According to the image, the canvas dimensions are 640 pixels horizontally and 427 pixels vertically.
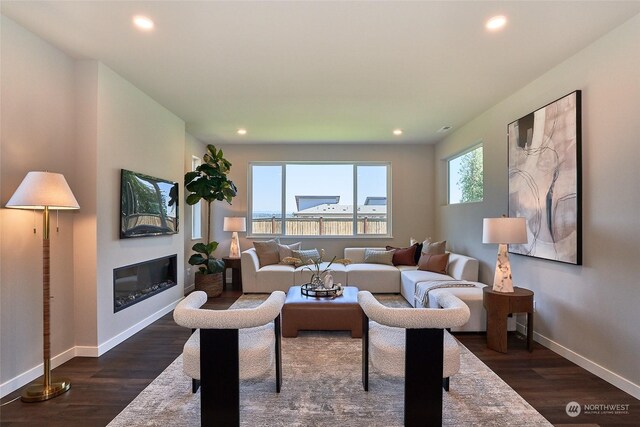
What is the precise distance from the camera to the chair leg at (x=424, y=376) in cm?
188

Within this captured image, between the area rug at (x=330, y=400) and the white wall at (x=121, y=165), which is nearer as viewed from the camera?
the area rug at (x=330, y=400)

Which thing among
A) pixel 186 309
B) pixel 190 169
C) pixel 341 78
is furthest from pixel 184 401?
pixel 190 169

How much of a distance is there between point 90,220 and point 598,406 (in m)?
4.32

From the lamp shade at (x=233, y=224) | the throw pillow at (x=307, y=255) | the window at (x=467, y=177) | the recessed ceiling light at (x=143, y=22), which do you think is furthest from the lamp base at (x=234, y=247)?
the window at (x=467, y=177)

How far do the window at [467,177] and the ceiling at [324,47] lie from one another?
3.15 ft

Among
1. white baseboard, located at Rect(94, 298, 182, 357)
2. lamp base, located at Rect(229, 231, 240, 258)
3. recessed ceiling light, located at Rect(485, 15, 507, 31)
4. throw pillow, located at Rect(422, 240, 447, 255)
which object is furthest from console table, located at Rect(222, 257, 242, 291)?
recessed ceiling light, located at Rect(485, 15, 507, 31)

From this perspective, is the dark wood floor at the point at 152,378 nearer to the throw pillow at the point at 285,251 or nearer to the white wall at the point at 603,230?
the white wall at the point at 603,230

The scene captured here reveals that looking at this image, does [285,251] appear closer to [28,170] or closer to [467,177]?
[467,177]

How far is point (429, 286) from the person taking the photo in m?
3.88

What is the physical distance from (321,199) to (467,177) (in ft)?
8.96

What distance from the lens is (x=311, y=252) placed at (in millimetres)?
5684

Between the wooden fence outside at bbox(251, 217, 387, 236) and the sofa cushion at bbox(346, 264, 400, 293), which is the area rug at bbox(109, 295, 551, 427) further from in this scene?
the wooden fence outside at bbox(251, 217, 387, 236)

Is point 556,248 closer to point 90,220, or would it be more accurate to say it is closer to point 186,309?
point 186,309

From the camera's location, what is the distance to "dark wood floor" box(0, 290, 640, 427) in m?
2.04
